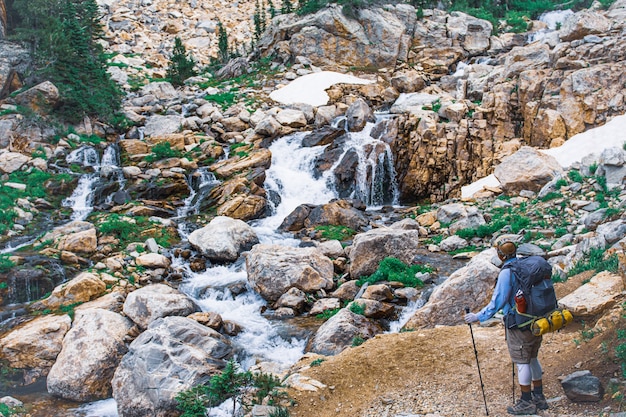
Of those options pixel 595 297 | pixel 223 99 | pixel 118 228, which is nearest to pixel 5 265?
pixel 118 228

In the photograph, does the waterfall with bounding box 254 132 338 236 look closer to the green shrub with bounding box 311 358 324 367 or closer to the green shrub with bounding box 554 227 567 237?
the green shrub with bounding box 554 227 567 237

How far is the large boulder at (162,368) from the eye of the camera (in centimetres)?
818

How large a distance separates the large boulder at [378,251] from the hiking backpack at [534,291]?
781cm

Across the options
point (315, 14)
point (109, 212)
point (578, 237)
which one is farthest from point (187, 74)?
point (578, 237)

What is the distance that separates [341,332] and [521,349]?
15.1ft

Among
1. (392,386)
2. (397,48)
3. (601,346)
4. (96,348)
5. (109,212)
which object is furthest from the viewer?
(397,48)

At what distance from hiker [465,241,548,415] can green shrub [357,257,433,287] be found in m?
6.52

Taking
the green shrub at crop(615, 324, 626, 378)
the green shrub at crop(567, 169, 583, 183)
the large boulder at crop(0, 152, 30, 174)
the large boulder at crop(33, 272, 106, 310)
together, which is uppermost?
the green shrub at crop(615, 324, 626, 378)

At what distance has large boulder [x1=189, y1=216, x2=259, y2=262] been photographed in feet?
49.7

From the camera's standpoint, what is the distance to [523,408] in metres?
5.26

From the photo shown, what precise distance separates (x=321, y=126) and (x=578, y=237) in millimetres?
15448

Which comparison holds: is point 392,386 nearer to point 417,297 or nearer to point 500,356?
point 500,356

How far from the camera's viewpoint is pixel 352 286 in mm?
12320

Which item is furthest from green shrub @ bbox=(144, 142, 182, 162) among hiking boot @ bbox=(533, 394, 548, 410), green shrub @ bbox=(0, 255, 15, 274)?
hiking boot @ bbox=(533, 394, 548, 410)
